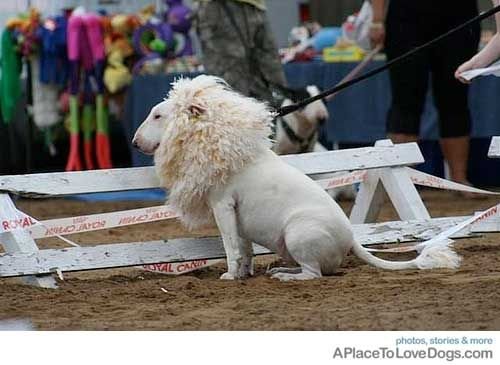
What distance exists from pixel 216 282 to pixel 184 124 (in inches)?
29.4

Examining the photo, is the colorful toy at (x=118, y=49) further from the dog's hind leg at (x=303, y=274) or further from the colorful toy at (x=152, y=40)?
the dog's hind leg at (x=303, y=274)

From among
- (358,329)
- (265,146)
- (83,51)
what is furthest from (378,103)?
(358,329)

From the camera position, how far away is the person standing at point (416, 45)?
856 centimetres

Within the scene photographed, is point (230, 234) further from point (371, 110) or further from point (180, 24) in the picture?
point (180, 24)

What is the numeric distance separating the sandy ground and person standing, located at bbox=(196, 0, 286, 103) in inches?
102

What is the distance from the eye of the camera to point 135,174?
6.04 meters

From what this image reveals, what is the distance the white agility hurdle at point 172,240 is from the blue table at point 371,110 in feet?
11.3

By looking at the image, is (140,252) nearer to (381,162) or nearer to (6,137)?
(381,162)

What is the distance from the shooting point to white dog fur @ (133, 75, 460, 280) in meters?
5.55

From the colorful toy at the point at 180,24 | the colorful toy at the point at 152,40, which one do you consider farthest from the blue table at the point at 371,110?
the colorful toy at the point at 180,24

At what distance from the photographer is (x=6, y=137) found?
12156 mm

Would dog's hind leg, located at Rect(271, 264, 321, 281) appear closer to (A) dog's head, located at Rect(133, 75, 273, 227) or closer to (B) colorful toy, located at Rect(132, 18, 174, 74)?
(A) dog's head, located at Rect(133, 75, 273, 227)
